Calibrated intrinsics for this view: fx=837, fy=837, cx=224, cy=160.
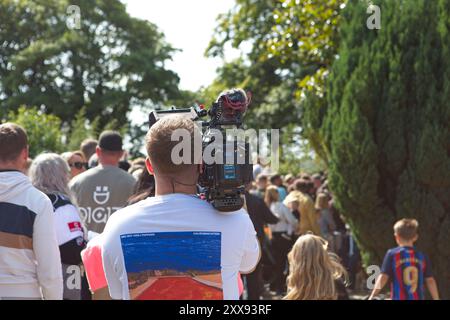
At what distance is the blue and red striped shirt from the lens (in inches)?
285

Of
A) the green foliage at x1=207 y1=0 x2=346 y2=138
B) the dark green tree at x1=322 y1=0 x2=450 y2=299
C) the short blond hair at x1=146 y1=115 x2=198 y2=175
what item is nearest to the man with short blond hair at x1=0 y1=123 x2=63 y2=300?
the short blond hair at x1=146 y1=115 x2=198 y2=175

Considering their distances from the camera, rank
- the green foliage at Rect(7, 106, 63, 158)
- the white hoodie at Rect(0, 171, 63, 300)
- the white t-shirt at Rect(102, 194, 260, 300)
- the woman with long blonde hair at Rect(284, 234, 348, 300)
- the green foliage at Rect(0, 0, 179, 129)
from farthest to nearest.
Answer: the green foliage at Rect(0, 0, 179, 129) → the green foliage at Rect(7, 106, 63, 158) → the woman with long blonde hair at Rect(284, 234, 348, 300) → the white hoodie at Rect(0, 171, 63, 300) → the white t-shirt at Rect(102, 194, 260, 300)

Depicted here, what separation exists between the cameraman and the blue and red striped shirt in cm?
430

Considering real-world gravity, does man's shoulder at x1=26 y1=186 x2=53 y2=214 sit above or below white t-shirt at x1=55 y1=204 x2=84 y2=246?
above

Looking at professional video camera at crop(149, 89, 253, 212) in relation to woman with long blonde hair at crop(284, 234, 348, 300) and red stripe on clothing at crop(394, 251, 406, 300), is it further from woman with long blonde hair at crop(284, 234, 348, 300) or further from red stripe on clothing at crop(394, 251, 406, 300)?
red stripe on clothing at crop(394, 251, 406, 300)

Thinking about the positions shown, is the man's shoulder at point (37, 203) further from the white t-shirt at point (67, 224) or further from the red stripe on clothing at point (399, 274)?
the red stripe on clothing at point (399, 274)

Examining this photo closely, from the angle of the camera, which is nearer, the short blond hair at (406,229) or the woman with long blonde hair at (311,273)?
the woman with long blonde hair at (311,273)

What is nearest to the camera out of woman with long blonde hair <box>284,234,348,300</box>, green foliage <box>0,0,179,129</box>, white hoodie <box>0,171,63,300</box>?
white hoodie <box>0,171,63,300</box>

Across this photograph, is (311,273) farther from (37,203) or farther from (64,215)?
(37,203)

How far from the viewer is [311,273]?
513cm

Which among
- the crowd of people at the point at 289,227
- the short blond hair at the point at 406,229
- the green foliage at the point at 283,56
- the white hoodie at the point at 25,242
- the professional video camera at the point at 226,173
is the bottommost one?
the crowd of people at the point at 289,227

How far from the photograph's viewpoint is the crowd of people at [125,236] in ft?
10.3

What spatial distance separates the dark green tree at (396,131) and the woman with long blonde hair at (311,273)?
4.06 metres

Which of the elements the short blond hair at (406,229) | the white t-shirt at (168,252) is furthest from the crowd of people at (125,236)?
the short blond hair at (406,229)
